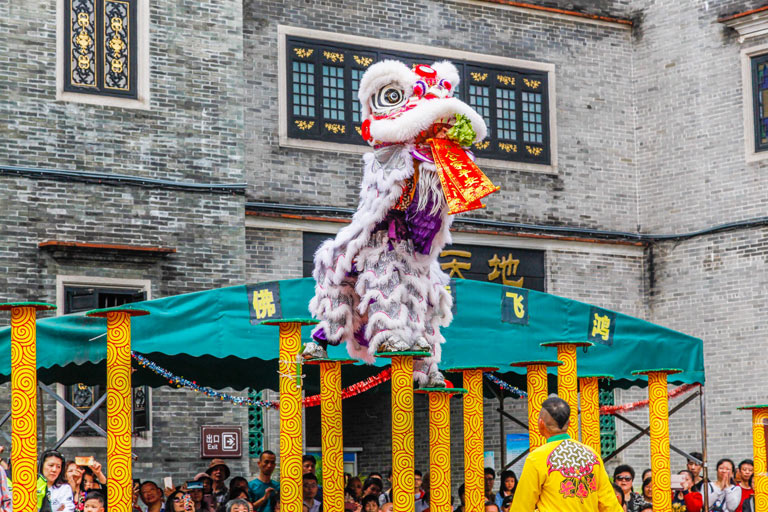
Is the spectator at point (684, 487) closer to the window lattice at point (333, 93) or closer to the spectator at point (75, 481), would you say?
the spectator at point (75, 481)

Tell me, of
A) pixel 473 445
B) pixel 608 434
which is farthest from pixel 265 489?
pixel 608 434

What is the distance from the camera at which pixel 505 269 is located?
69.5ft

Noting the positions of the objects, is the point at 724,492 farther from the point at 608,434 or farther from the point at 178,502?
the point at 608,434

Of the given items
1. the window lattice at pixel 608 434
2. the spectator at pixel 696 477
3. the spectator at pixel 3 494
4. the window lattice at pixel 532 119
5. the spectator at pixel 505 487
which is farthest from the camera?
the window lattice at pixel 532 119

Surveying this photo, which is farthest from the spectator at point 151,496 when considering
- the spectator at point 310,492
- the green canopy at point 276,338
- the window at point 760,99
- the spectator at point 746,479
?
the window at point 760,99

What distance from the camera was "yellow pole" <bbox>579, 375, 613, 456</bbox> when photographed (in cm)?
1256

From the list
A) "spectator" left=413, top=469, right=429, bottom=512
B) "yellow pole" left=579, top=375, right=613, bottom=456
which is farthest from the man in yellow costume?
"spectator" left=413, top=469, right=429, bottom=512

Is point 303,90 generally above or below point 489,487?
above

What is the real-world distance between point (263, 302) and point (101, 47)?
250 inches

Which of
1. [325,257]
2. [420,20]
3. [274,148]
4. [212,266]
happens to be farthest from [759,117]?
[325,257]

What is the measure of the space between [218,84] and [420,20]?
13.4 feet

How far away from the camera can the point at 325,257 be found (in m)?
11.6

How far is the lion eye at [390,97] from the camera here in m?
11.6

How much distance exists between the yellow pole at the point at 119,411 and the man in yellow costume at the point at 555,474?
2.98 m
